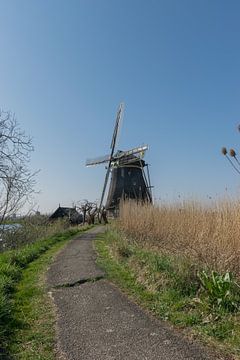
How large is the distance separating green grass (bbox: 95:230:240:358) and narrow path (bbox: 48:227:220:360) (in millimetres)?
218

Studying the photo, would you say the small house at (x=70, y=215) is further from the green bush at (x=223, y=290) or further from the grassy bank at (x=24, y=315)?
the green bush at (x=223, y=290)

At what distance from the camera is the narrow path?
3.65 m

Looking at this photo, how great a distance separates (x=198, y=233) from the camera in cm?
670

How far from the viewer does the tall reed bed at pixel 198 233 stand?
211 inches

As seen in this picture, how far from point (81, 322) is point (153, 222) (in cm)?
616

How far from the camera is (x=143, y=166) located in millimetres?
36125

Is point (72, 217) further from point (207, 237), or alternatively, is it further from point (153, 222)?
point (207, 237)

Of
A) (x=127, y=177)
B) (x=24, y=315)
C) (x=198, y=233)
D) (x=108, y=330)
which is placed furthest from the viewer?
(x=127, y=177)

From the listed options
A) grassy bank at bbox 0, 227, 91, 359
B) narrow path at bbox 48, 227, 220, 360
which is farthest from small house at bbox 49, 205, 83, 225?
narrow path at bbox 48, 227, 220, 360

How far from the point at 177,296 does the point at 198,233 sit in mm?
1722

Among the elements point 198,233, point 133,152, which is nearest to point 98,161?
point 133,152

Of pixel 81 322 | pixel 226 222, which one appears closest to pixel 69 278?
pixel 81 322

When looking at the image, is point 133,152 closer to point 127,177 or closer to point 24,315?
point 127,177

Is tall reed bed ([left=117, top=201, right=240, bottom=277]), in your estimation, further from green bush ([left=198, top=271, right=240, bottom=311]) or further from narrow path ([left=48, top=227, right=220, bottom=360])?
narrow path ([left=48, top=227, right=220, bottom=360])
